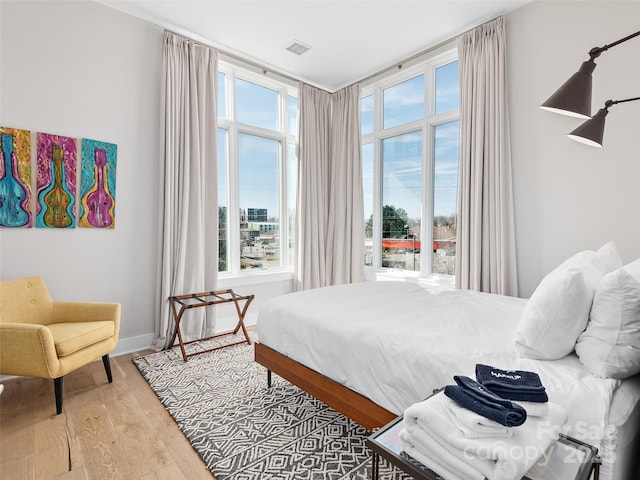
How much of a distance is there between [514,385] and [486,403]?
15cm

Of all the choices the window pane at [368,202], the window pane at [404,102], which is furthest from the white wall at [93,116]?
the window pane at [404,102]

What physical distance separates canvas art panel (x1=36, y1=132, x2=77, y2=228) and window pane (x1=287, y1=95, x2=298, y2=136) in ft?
8.30

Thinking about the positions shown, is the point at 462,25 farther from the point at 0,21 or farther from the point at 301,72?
the point at 0,21

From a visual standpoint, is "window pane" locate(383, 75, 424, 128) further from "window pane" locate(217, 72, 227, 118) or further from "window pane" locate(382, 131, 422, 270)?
"window pane" locate(217, 72, 227, 118)

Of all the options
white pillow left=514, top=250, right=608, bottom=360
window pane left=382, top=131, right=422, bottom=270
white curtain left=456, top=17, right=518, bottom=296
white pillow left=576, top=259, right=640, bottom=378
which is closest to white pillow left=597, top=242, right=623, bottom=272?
white pillow left=514, top=250, right=608, bottom=360

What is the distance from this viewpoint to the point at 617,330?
1.16 m

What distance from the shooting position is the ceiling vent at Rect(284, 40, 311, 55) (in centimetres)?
358

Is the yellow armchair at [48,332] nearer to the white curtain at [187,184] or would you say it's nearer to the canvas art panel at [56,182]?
the canvas art panel at [56,182]

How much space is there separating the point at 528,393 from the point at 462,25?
3.54 metres

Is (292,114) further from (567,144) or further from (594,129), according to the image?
(594,129)

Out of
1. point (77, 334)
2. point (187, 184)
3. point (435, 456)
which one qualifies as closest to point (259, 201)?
point (187, 184)

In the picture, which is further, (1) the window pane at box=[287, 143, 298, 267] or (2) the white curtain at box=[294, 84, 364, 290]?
(1) the window pane at box=[287, 143, 298, 267]

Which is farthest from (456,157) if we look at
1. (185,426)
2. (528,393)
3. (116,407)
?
(116,407)

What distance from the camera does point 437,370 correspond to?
1350mm
